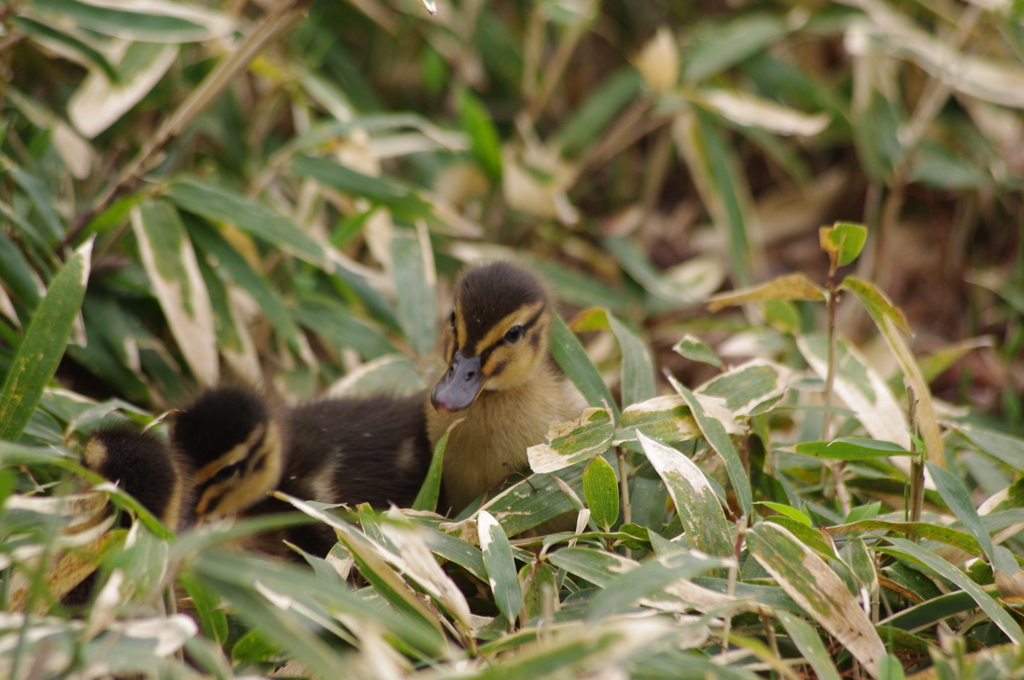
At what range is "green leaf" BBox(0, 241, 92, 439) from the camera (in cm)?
135

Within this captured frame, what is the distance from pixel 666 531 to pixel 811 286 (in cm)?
48

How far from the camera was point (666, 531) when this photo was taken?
56.2 inches

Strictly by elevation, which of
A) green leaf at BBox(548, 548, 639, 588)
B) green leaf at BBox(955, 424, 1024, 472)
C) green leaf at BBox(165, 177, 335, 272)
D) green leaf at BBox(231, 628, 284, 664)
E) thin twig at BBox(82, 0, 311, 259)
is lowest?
green leaf at BBox(231, 628, 284, 664)

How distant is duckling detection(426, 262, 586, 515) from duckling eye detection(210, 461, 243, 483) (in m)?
0.33

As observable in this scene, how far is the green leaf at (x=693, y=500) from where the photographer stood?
4.17 feet

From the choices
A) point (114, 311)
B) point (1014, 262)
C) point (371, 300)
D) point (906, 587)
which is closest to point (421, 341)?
point (371, 300)

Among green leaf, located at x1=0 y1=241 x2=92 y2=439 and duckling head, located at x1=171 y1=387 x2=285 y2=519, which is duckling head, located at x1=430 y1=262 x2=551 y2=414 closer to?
duckling head, located at x1=171 y1=387 x2=285 y2=519

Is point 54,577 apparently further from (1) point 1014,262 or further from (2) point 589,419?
(1) point 1014,262

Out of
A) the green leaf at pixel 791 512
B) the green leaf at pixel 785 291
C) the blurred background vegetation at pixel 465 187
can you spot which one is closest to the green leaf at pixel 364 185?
the blurred background vegetation at pixel 465 187

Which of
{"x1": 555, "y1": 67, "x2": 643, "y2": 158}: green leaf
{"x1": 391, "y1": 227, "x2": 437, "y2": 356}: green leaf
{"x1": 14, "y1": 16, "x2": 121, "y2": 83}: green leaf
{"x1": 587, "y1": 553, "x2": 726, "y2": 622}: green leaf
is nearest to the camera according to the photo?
{"x1": 587, "y1": 553, "x2": 726, "y2": 622}: green leaf

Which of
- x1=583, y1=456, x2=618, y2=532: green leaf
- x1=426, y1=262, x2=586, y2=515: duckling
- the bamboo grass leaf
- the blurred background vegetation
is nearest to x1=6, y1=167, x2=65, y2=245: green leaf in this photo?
the blurred background vegetation

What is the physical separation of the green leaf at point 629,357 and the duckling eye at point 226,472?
0.65 m

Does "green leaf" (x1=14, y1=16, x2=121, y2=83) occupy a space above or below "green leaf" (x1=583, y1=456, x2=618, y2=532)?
above

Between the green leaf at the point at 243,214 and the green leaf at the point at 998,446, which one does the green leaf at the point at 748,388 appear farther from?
the green leaf at the point at 243,214
